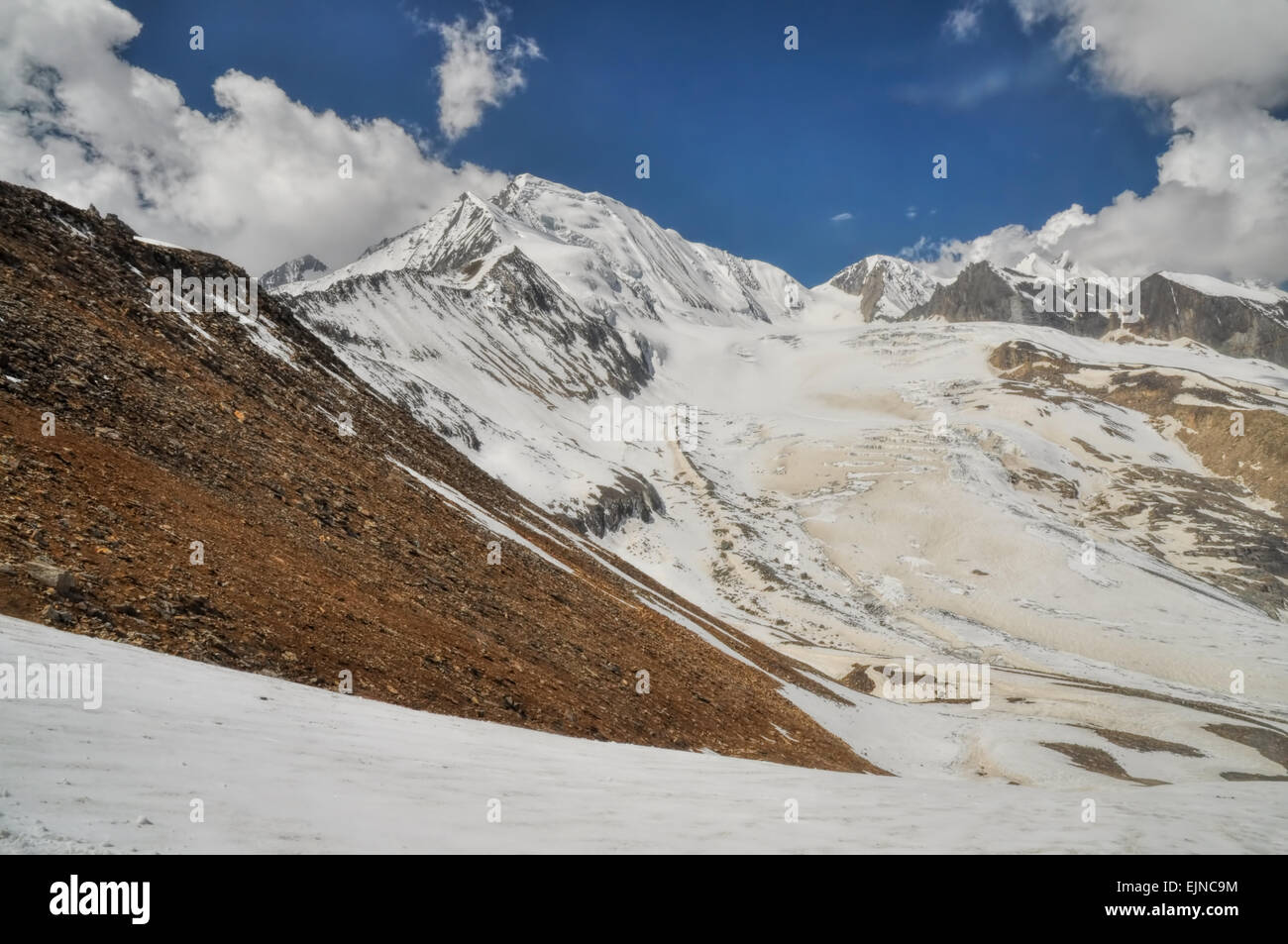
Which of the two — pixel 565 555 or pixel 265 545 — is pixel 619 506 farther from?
pixel 265 545

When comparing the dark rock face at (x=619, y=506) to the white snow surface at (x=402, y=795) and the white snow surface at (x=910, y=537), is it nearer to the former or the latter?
the white snow surface at (x=910, y=537)

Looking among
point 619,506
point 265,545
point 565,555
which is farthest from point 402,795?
point 619,506

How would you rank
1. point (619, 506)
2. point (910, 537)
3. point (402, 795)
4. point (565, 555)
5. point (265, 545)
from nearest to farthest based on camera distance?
point (402, 795) < point (265, 545) < point (565, 555) < point (619, 506) < point (910, 537)

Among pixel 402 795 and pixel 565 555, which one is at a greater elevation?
pixel 565 555

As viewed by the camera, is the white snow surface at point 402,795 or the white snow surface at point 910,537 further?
the white snow surface at point 910,537

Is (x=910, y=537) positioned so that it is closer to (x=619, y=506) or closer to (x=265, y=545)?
(x=619, y=506)

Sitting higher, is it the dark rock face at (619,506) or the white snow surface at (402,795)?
the dark rock face at (619,506)

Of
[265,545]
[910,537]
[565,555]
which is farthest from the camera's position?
[910,537]

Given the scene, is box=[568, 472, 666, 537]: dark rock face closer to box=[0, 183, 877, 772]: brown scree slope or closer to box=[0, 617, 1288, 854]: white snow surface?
box=[0, 183, 877, 772]: brown scree slope

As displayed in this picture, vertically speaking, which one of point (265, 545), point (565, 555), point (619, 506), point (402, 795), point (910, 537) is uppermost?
point (619, 506)

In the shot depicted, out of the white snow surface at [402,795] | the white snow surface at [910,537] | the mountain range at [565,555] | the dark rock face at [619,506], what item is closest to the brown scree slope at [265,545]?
the mountain range at [565,555]

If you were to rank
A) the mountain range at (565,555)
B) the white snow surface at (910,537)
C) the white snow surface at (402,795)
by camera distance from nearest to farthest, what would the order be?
the white snow surface at (402,795)
the mountain range at (565,555)
the white snow surface at (910,537)

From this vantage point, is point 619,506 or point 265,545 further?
point 619,506
